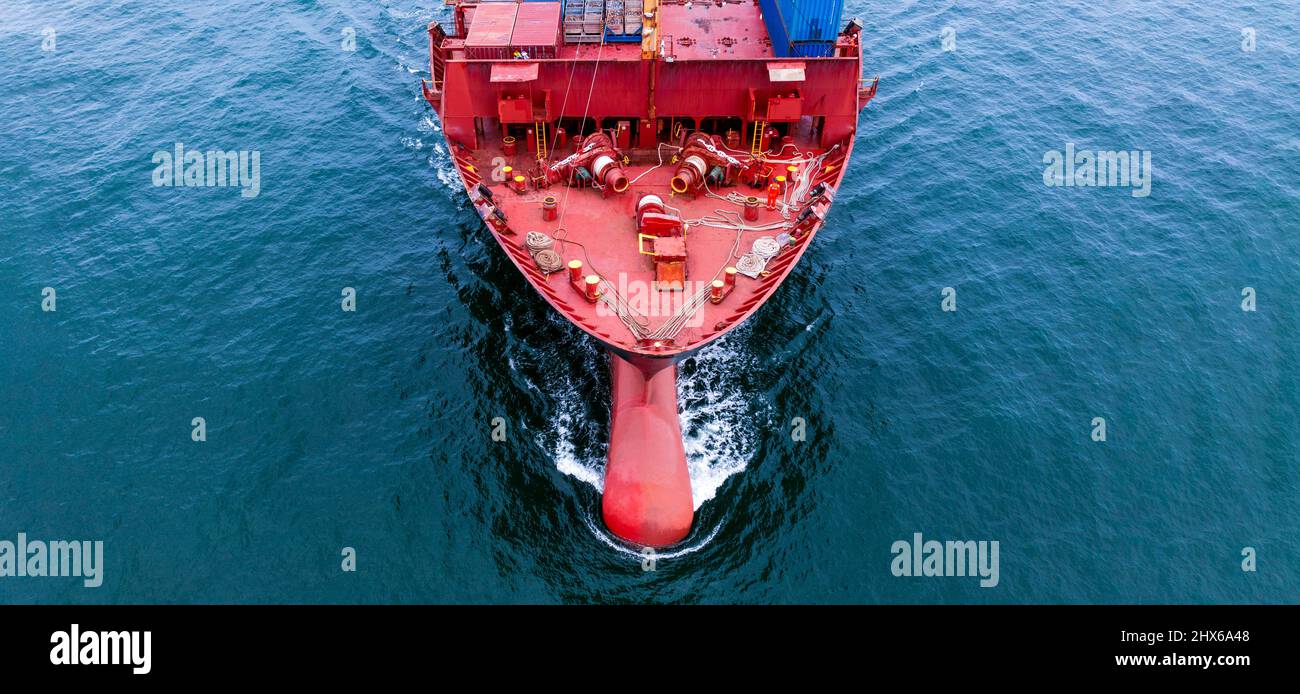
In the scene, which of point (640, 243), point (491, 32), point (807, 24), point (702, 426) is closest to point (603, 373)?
point (702, 426)

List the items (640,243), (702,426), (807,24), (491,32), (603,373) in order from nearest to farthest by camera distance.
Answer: (640,243) < (702,426) < (603,373) < (807,24) < (491,32)

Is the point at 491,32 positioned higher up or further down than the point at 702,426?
higher up

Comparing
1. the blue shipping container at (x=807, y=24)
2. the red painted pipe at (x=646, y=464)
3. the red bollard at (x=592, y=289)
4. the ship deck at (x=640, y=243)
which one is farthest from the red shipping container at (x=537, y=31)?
the red painted pipe at (x=646, y=464)

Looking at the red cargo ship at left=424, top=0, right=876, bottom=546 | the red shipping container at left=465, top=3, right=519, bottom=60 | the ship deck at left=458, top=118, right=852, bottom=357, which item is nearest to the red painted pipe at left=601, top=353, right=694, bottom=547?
the red cargo ship at left=424, top=0, right=876, bottom=546

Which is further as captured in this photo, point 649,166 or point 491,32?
point 491,32

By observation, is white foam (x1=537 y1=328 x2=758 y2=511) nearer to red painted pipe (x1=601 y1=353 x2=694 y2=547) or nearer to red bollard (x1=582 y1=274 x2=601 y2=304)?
red painted pipe (x1=601 y1=353 x2=694 y2=547)

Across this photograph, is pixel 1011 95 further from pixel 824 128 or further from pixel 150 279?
pixel 150 279

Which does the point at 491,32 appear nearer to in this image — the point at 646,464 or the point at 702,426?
the point at 702,426
